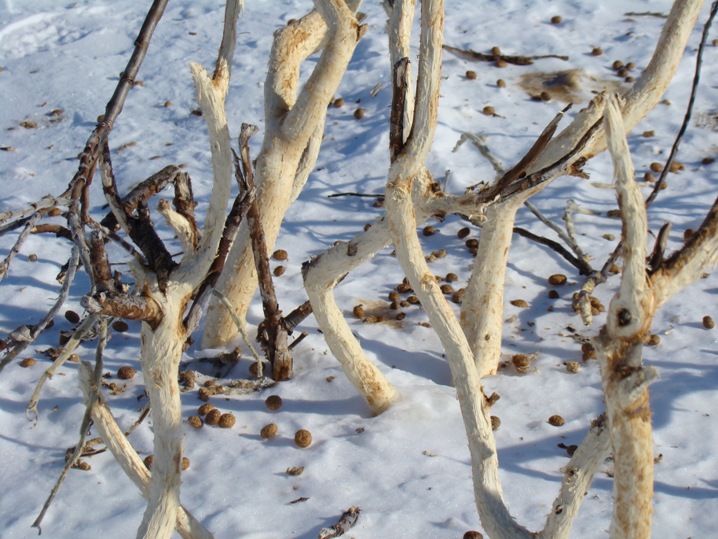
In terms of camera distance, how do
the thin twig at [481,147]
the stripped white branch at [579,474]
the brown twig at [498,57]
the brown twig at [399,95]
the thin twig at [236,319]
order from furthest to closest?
1. the brown twig at [498,57]
2. the thin twig at [481,147]
3. the thin twig at [236,319]
4. the brown twig at [399,95]
5. the stripped white branch at [579,474]

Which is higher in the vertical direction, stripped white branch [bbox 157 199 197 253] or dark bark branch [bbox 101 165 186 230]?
dark bark branch [bbox 101 165 186 230]

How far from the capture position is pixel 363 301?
10.2ft

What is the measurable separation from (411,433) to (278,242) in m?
1.43

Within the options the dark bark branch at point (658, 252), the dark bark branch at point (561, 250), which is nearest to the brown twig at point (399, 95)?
the dark bark branch at point (658, 252)

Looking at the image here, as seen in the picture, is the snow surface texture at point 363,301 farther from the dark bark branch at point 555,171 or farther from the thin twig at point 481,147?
the thin twig at point 481,147

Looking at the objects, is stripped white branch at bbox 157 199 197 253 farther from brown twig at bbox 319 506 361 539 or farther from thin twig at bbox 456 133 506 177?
thin twig at bbox 456 133 506 177

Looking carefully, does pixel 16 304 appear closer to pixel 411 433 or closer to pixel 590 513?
pixel 411 433

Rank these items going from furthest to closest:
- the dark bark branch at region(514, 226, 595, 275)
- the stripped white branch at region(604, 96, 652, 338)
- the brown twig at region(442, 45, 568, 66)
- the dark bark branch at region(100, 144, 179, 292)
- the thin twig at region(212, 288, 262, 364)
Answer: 1. the brown twig at region(442, 45, 568, 66)
2. the dark bark branch at region(514, 226, 595, 275)
3. the thin twig at region(212, 288, 262, 364)
4. the dark bark branch at region(100, 144, 179, 292)
5. the stripped white branch at region(604, 96, 652, 338)

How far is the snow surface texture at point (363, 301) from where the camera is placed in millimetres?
2129

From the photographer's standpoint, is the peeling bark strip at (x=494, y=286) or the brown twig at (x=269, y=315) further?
the brown twig at (x=269, y=315)

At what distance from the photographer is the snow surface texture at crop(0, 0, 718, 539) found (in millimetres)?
2129

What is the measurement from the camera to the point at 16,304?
3.04 metres

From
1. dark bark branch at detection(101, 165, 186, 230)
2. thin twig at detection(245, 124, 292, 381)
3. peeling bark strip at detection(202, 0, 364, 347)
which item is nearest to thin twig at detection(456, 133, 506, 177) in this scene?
peeling bark strip at detection(202, 0, 364, 347)

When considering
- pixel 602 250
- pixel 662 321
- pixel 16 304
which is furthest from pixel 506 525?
pixel 16 304
